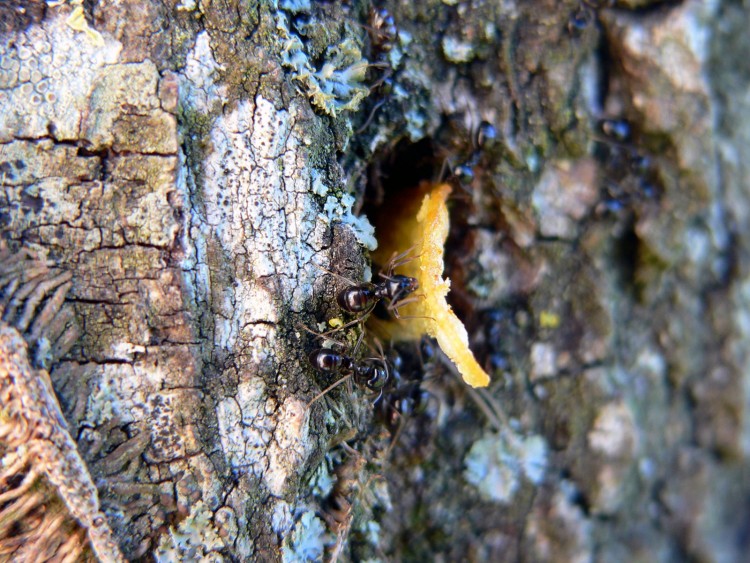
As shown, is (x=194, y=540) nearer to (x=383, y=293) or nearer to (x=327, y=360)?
(x=327, y=360)

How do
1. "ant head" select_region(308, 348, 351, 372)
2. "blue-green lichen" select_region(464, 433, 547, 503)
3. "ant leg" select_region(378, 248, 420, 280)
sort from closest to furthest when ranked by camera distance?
1. "ant head" select_region(308, 348, 351, 372)
2. "ant leg" select_region(378, 248, 420, 280)
3. "blue-green lichen" select_region(464, 433, 547, 503)

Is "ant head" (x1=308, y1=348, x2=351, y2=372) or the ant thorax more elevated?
the ant thorax

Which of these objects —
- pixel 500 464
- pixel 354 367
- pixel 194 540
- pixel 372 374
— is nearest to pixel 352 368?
pixel 354 367

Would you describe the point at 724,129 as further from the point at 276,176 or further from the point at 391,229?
the point at 276,176

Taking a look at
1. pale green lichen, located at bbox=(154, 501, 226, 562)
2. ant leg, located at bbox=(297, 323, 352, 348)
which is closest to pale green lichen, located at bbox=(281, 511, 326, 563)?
pale green lichen, located at bbox=(154, 501, 226, 562)

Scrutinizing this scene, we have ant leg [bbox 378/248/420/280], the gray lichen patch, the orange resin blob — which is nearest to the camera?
the gray lichen patch

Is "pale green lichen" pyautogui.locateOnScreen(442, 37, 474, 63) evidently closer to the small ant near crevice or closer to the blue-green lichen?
the small ant near crevice

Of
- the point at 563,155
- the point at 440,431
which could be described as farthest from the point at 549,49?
the point at 440,431
